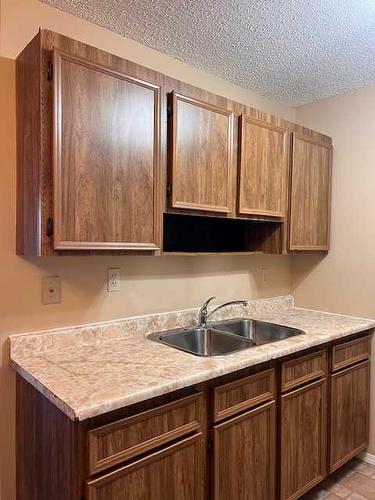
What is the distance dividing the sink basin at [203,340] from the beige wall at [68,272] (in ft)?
0.60

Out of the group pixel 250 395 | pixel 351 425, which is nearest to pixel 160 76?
pixel 250 395

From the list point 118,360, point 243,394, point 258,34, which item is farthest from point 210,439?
point 258,34

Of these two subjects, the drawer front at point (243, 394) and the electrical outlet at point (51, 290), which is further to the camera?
the electrical outlet at point (51, 290)

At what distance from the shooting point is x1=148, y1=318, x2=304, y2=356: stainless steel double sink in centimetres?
194

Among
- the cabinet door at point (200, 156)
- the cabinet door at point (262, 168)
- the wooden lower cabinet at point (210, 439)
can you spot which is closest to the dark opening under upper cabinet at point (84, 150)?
the cabinet door at point (200, 156)

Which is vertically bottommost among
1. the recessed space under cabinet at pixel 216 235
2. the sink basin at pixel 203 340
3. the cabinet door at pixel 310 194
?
the sink basin at pixel 203 340

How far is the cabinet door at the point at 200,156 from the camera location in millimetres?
1694

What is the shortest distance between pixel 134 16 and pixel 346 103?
1587mm

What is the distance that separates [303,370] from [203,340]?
1.85 feet

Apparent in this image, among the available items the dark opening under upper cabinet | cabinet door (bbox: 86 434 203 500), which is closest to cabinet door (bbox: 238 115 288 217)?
the dark opening under upper cabinet

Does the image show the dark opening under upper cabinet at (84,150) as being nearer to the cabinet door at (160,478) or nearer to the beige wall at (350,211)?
the cabinet door at (160,478)

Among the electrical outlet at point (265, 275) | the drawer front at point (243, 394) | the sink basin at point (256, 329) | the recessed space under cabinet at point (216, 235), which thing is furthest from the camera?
the electrical outlet at point (265, 275)

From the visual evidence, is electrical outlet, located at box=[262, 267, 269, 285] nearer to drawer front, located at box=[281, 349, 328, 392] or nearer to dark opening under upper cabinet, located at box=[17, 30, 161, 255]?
drawer front, located at box=[281, 349, 328, 392]

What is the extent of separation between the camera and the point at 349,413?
7.25 feet
